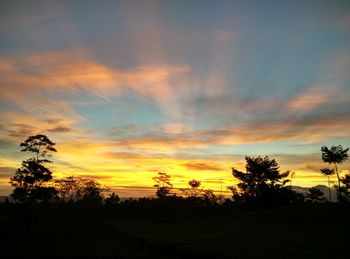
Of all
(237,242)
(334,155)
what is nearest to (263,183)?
(334,155)

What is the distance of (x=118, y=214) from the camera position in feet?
304

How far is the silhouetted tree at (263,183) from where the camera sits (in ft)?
257

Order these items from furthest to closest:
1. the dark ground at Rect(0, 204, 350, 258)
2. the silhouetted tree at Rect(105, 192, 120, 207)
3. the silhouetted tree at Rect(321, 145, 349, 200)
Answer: the silhouetted tree at Rect(105, 192, 120, 207) < the silhouetted tree at Rect(321, 145, 349, 200) < the dark ground at Rect(0, 204, 350, 258)

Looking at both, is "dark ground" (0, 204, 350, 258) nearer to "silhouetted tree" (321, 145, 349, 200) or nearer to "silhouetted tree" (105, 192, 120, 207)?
"silhouetted tree" (321, 145, 349, 200)

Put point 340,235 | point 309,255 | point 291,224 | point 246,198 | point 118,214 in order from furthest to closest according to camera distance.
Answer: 1. point 118,214
2. point 246,198
3. point 291,224
4. point 340,235
5. point 309,255

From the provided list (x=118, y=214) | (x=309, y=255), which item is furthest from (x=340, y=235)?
(x=118, y=214)

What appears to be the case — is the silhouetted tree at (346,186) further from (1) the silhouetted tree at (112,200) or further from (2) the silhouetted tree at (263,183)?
(1) the silhouetted tree at (112,200)

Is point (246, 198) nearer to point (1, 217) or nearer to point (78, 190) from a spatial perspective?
point (1, 217)

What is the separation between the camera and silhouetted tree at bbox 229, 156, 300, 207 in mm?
78438

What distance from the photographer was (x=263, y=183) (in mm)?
80688

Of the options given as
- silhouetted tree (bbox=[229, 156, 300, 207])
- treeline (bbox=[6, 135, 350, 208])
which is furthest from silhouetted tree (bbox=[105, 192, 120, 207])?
silhouetted tree (bbox=[229, 156, 300, 207])

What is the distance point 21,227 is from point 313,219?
41.3 meters

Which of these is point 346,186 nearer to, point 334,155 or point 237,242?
point 334,155

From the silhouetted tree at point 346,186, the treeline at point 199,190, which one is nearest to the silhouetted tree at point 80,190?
the treeline at point 199,190
